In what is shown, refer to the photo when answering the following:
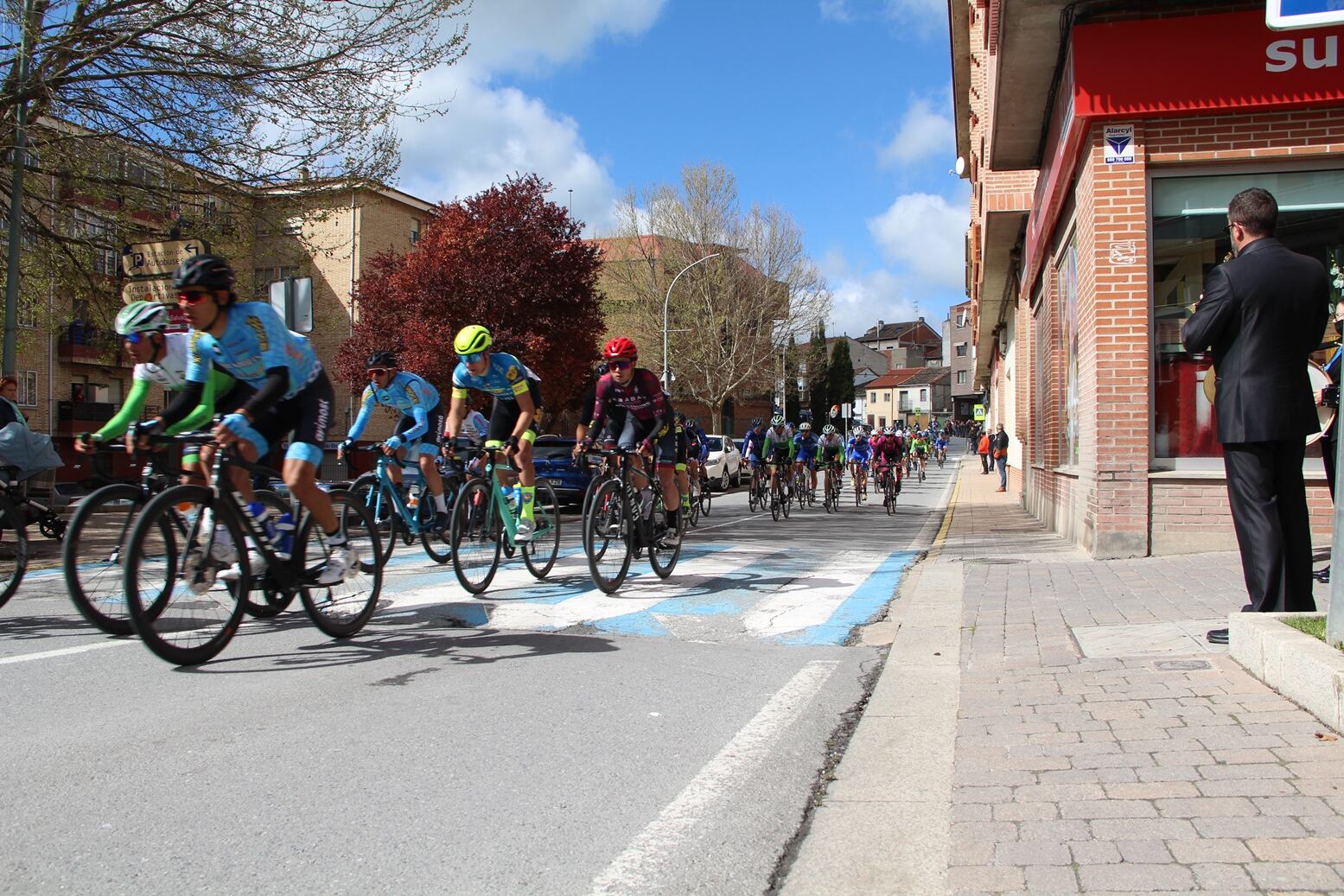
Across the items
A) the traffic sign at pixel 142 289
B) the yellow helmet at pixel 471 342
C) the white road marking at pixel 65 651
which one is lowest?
the white road marking at pixel 65 651

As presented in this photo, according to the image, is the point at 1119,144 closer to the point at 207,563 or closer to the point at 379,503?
the point at 379,503

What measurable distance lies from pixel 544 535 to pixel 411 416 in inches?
71.8

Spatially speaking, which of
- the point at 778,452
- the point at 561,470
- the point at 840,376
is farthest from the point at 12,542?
the point at 840,376

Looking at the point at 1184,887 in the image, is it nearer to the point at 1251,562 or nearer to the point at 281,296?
the point at 1251,562

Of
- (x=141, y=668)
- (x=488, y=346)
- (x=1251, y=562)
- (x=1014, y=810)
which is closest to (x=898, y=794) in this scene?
(x=1014, y=810)

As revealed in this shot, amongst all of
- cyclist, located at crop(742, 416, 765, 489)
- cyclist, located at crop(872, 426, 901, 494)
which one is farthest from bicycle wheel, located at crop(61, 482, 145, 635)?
cyclist, located at crop(872, 426, 901, 494)

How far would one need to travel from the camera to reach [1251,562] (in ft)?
15.4

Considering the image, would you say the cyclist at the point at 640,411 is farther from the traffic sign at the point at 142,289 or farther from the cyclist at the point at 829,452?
the cyclist at the point at 829,452

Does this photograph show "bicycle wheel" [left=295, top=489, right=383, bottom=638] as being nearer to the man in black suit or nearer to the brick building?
the man in black suit

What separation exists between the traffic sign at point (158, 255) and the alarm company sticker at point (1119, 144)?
30.9 feet

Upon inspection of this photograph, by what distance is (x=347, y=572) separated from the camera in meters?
5.26

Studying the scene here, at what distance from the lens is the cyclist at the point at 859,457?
22.3 meters

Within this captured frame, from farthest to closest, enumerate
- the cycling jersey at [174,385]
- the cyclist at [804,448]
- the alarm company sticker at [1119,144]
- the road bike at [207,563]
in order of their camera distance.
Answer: the cyclist at [804,448]
the alarm company sticker at [1119,144]
the cycling jersey at [174,385]
the road bike at [207,563]

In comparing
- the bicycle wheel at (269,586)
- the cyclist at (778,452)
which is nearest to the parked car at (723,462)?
the cyclist at (778,452)
